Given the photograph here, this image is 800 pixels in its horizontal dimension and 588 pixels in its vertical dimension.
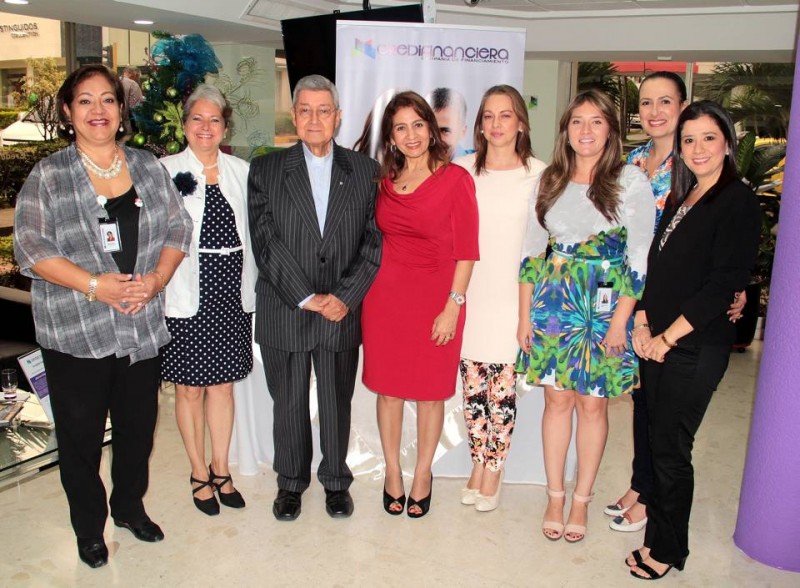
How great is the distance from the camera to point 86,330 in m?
2.72

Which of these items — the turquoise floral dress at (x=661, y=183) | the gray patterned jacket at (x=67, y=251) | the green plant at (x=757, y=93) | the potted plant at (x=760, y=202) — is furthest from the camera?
the green plant at (x=757, y=93)

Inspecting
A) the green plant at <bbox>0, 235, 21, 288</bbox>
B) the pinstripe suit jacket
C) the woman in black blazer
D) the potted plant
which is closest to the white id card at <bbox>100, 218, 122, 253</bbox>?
the pinstripe suit jacket

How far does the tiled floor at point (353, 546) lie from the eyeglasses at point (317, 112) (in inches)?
66.0

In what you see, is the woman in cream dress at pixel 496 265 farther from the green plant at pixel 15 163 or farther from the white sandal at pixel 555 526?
the green plant at pixel 15 163

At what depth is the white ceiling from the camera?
20.8ft

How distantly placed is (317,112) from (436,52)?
1.09 meters

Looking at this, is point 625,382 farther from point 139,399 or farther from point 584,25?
point 584,25

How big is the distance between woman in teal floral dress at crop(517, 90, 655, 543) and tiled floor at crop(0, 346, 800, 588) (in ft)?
1.82

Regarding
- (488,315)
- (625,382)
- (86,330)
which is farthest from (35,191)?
(625,382)

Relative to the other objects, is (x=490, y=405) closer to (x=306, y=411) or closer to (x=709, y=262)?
(x=306, y=411)

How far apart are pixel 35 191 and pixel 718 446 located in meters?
3.60

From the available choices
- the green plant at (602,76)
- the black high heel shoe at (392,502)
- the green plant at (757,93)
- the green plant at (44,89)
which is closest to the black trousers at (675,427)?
the black high heel shoe at (392,502)

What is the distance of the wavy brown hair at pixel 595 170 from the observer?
9.43 feet

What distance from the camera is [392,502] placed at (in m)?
3.44
